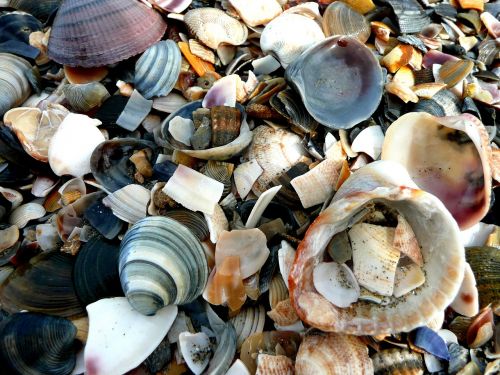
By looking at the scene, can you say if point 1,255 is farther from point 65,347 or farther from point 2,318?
point 65,347

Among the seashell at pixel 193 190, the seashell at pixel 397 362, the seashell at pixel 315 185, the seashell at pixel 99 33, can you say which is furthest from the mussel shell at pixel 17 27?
the seashell at pixel 397 362

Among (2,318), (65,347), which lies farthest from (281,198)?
(2,318)

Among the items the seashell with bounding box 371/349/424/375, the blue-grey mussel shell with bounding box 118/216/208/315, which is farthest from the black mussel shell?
the seashell with bounding box 371/349/424/375

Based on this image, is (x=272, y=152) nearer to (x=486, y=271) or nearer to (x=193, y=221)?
(x=193, y=221)

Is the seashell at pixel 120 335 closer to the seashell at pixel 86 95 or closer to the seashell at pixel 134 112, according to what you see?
the seashell at pixel 134 112

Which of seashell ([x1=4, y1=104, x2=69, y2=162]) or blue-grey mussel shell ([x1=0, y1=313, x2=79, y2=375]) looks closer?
blue-grey mussel shell ([x1=0, y1=313, x2=79, y2=375])

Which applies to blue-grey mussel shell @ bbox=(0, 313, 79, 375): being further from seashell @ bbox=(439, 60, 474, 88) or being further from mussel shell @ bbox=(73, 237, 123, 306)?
seashell @ bbox=(439, 60, 474, 88)
